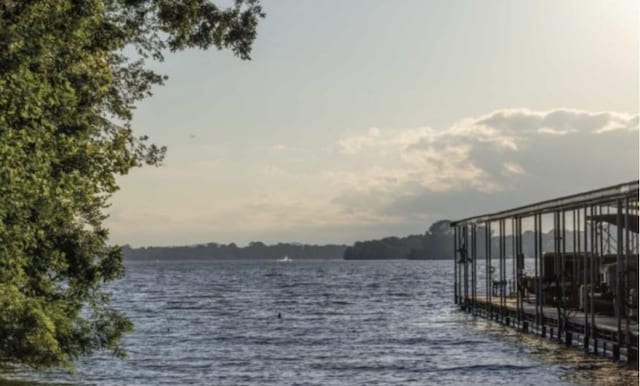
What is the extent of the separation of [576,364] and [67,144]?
2165cm

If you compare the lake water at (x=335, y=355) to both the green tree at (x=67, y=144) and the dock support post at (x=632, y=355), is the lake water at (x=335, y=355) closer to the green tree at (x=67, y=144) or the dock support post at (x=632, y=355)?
the dock support post at (x=632, y=355)

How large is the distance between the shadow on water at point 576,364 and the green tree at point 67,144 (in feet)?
45.7

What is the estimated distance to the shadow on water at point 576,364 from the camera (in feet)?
95.1

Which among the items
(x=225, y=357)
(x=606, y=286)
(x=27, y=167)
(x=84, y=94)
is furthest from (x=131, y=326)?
(x=606, y=286)

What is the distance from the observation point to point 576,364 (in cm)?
3291

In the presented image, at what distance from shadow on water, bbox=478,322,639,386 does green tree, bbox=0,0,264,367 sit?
13939mm

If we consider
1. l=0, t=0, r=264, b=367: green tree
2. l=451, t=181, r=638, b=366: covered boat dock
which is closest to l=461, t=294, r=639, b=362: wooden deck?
l=451, t=181, r=638, b=366: covered boat dock

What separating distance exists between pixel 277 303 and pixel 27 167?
7327 cm

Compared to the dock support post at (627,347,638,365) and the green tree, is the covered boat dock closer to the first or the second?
the dock support post at (627,347,638,365)

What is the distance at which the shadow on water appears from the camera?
95.1 feet

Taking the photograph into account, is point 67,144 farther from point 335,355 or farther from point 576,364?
point 335,355

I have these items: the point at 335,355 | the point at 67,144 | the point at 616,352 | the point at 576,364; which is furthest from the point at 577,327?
the point at 67,144

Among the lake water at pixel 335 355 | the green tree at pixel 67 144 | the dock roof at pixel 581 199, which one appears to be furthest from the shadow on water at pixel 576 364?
the green tree at pixel 67 144

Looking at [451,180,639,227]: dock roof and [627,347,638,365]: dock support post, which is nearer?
[451,180,639,227]: dock roof
